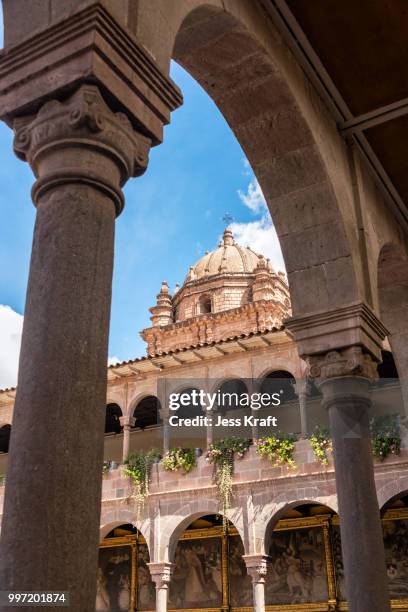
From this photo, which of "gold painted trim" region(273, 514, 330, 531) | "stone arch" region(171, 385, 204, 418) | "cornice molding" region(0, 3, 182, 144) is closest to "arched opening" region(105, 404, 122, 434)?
"stone arch" region(171, 385, 204, 418)

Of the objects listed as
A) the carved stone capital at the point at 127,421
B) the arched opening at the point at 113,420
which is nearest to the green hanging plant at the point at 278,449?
the carved stone capital at the point at 127,421

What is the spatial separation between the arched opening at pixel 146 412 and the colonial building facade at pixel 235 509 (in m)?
0.16

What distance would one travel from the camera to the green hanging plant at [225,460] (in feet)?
49.6

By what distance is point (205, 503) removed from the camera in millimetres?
15445

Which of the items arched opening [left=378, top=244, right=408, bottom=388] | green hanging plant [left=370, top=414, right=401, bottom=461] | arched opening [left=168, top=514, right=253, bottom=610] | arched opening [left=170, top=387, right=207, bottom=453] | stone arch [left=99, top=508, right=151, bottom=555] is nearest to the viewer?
arched opening [left=378, top=244, right=408, bottom=388]

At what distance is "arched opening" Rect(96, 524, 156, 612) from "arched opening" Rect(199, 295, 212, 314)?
48.4ft

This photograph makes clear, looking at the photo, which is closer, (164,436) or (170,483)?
(170,483)

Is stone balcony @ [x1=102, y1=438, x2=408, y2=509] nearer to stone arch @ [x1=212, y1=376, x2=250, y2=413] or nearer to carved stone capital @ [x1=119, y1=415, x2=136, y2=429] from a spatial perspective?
carved stone capital @ [x1=119, y1=415, x2=136, y2=429]

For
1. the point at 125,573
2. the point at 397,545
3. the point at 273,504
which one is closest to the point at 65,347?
the point at 273,504

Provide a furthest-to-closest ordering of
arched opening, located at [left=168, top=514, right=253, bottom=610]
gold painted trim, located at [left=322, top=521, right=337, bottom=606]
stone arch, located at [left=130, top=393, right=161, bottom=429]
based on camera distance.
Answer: stone arch, located at [left=130, top=393, right=161, bottom=429], arched opening, located at [left=168, top=514, right=253, bottom=610], gold painted trim, located at [left=322, top=521, right=337, bottom=606]

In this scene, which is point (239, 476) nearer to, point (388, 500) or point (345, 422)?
point (388, 500)

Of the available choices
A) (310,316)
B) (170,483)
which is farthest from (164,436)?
(310,316)

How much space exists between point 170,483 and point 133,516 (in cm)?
127

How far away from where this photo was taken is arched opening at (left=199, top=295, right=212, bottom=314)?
1241 inches
